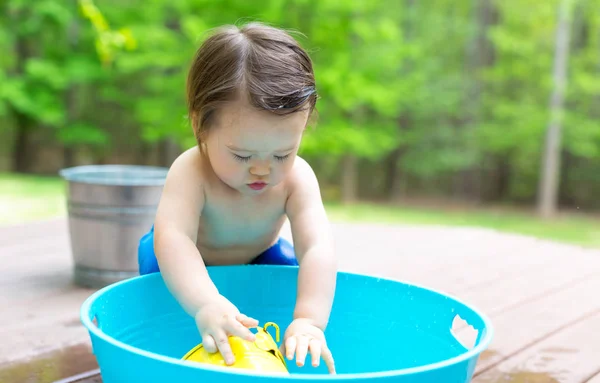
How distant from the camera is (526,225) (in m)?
7.35

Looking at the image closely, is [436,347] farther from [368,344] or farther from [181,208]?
[181,208]

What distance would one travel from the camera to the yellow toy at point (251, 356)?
996mm

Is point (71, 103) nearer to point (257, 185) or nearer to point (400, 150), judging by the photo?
point (400, 150)

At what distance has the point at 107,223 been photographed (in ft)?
6.55

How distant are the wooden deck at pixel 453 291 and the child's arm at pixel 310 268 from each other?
447 mm

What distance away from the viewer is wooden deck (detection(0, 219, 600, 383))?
4.83 ft

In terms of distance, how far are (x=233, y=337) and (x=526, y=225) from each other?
22.5ft

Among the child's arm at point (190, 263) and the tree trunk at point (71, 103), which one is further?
the tree trunk at point (71, 103)

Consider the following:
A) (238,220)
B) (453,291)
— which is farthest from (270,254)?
(453,291)

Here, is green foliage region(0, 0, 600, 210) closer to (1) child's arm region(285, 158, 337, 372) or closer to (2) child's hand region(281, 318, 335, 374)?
(1) child's arm region(285, 158, 337, 372)

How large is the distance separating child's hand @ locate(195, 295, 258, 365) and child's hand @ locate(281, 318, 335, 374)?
0.23ft

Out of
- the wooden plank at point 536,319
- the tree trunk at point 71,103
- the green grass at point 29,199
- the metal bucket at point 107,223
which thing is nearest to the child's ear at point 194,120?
the metal bucket at point 107,223

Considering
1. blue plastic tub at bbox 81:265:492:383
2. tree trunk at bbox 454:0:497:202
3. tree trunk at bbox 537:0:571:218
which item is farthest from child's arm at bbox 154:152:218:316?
tree trunk at bbox 454:0:497:202

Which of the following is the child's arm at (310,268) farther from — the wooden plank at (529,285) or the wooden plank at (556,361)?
the wooden plank at (529,285)
